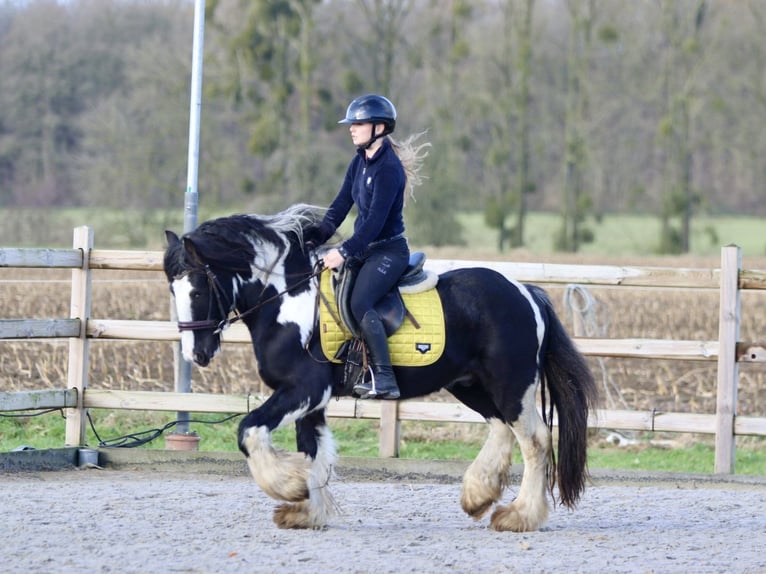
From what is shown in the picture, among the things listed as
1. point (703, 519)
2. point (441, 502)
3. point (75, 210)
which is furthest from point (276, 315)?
point (75, 210)

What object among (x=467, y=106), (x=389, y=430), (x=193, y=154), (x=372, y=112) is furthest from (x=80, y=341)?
(x=467, y=106)

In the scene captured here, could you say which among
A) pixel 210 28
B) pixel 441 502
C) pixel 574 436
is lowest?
pixel 441 502

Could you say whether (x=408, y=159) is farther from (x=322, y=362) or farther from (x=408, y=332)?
(x=322, y=362)

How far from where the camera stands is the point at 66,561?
197 inches

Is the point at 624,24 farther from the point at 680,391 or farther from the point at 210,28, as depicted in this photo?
the point at 680,391

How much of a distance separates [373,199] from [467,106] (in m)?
34.5

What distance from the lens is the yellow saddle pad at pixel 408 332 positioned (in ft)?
19.9

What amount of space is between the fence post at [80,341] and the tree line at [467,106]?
2661 centimetres

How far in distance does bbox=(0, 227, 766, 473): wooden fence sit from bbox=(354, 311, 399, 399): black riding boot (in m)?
2.03

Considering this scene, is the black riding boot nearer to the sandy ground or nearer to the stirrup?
the stirrup

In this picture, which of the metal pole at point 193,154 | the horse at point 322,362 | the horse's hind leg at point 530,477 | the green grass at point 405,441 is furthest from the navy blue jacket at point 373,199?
the green grass at point 405,441

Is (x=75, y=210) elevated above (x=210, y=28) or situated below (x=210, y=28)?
below

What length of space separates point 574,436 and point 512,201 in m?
34.3

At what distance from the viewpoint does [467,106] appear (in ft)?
131
